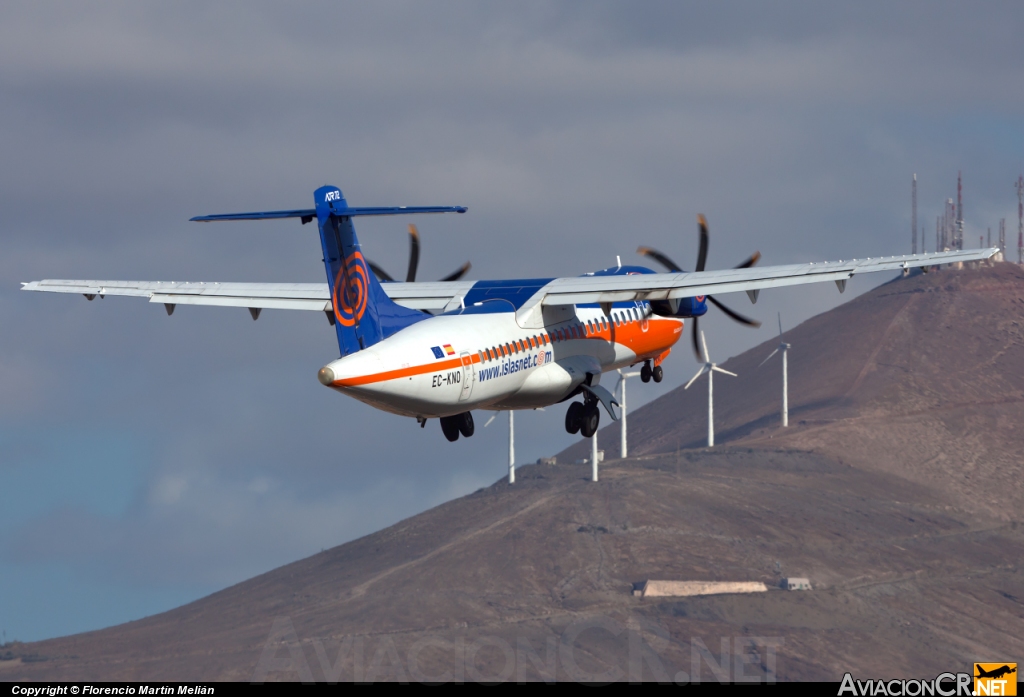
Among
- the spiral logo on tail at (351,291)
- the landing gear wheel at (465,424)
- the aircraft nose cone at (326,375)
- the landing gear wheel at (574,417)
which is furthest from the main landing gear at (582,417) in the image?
the aircraft nose cone at (326,375)

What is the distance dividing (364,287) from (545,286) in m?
8.35

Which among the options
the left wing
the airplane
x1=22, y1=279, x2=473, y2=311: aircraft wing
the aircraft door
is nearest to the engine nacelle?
the airplane

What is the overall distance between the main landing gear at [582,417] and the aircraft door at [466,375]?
28.6 ft

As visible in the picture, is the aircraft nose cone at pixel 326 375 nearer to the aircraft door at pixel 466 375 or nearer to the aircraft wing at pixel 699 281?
the aircraft door at pixel 466 375

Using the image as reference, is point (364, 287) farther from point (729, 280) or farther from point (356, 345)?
point (729, 280)

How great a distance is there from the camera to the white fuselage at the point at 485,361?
147 ft

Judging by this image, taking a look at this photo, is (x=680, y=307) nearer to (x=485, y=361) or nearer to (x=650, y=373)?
(x=650, y=373)

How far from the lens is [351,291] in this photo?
48469mm

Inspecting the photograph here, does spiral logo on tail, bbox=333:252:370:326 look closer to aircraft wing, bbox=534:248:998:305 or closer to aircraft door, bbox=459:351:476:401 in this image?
aircraft door, bbox=459:351:476:401

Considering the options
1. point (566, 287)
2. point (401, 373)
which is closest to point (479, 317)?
point (566, 287)

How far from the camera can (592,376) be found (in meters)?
55.7

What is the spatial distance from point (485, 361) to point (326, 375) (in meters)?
7.86

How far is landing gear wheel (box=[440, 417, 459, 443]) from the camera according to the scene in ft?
176

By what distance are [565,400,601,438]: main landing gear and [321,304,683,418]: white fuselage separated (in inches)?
42.7
